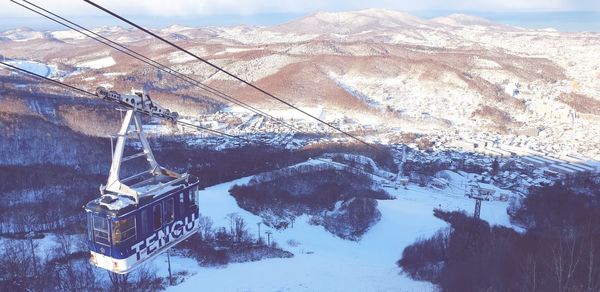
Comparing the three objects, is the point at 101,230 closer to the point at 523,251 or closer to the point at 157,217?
the point at 157,217

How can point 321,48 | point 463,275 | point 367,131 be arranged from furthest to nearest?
point 321,48 < point 367,131 < point 463,275

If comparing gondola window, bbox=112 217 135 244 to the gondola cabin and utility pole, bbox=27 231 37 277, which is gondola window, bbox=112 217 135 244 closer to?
the gondola cabin

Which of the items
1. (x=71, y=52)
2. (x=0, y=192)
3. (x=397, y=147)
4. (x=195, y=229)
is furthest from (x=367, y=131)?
(x=71, y=52)

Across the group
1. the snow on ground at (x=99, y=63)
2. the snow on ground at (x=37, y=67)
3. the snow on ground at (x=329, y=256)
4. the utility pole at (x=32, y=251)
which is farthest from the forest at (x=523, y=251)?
the snow on ground at (x=99, y=63)

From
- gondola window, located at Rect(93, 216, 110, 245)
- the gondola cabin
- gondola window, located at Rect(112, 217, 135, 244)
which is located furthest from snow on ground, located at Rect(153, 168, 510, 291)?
gondola window, located at Rect(112, 217, 135, 244)

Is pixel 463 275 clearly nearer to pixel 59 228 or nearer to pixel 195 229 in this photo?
pixel 195 229
